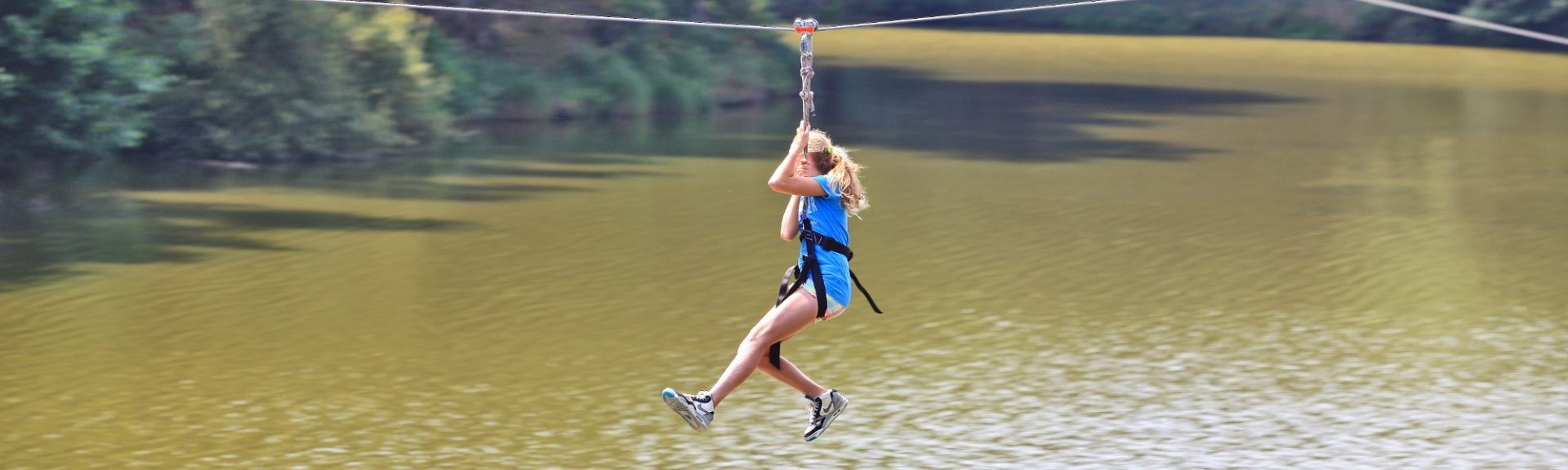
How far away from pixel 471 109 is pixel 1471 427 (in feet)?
82.7

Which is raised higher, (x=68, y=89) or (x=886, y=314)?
(x=68, y=89)

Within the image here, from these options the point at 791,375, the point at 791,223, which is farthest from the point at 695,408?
the point at 791,223

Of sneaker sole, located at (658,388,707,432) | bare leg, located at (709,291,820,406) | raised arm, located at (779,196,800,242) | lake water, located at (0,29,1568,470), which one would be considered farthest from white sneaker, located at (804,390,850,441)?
Result: lake water, located at (0,29,1568,470)

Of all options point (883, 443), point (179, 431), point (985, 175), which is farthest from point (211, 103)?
point (883, 443)

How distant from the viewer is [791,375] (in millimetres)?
11281

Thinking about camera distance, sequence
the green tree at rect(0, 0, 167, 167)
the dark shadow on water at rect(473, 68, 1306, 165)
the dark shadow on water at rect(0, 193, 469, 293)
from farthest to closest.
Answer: the dark shadow on water at rect(473, 68, 1306, 165) → the green tree at rect(0, 0, 167, 167) → the dark shadow on water at rect(0, 193, 469, 293)

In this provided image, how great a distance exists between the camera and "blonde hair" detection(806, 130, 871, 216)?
1090 centimetres

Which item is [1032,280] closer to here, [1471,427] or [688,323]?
[688,323]

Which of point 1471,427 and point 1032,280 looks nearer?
point 1471,427

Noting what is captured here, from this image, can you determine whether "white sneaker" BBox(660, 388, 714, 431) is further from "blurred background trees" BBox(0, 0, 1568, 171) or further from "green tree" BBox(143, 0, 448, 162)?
"green tree" BBox(143, 0, 448, 162)

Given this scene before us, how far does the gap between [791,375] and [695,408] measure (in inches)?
27.9

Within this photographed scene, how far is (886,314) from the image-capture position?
19609mm

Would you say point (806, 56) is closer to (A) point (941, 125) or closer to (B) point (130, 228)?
(B) point (130, 228)

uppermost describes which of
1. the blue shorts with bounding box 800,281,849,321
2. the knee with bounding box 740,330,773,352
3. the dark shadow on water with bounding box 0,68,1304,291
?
the blue shorts with bounding box 800,281,849,321
